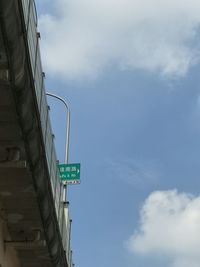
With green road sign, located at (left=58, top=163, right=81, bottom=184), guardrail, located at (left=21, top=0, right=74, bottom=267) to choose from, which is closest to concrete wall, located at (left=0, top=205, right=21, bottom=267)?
guardrail, located at (left=21, top=0, right=74, bottom=267)

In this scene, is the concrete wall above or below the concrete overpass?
below

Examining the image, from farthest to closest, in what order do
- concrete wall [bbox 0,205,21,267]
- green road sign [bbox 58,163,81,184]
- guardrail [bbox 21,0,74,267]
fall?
green road sign [bbox 58,163,81,184] → concrete wall [bbox 0,205,21,267] → guardrail [bbox 21,0,74,267]

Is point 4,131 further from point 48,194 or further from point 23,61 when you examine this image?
point 48,194

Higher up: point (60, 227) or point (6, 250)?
point (60, 227)

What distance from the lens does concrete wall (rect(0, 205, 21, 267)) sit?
22328mm

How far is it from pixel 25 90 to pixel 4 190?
4925 millimetres

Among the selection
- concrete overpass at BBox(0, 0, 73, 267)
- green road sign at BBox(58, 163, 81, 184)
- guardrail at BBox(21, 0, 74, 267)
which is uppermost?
green road sign at BBox(58, 163, 81, 184)

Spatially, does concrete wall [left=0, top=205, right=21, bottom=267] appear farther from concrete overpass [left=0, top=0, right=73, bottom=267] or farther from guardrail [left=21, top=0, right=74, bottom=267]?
guardrail [left=21, top=0, right=74, bottom=267]

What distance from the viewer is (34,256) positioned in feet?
83.1

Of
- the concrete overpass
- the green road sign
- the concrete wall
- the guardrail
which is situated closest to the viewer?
the concrete overpass

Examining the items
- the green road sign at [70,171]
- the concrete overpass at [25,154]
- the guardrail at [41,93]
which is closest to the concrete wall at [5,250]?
the concrete overpass at [25,154]

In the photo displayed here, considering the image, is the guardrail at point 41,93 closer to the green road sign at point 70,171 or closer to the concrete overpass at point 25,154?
the concrete overpass at point 25,154

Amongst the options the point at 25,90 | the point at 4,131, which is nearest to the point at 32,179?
the point at 4,131

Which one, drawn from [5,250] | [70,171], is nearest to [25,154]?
[5,250]
